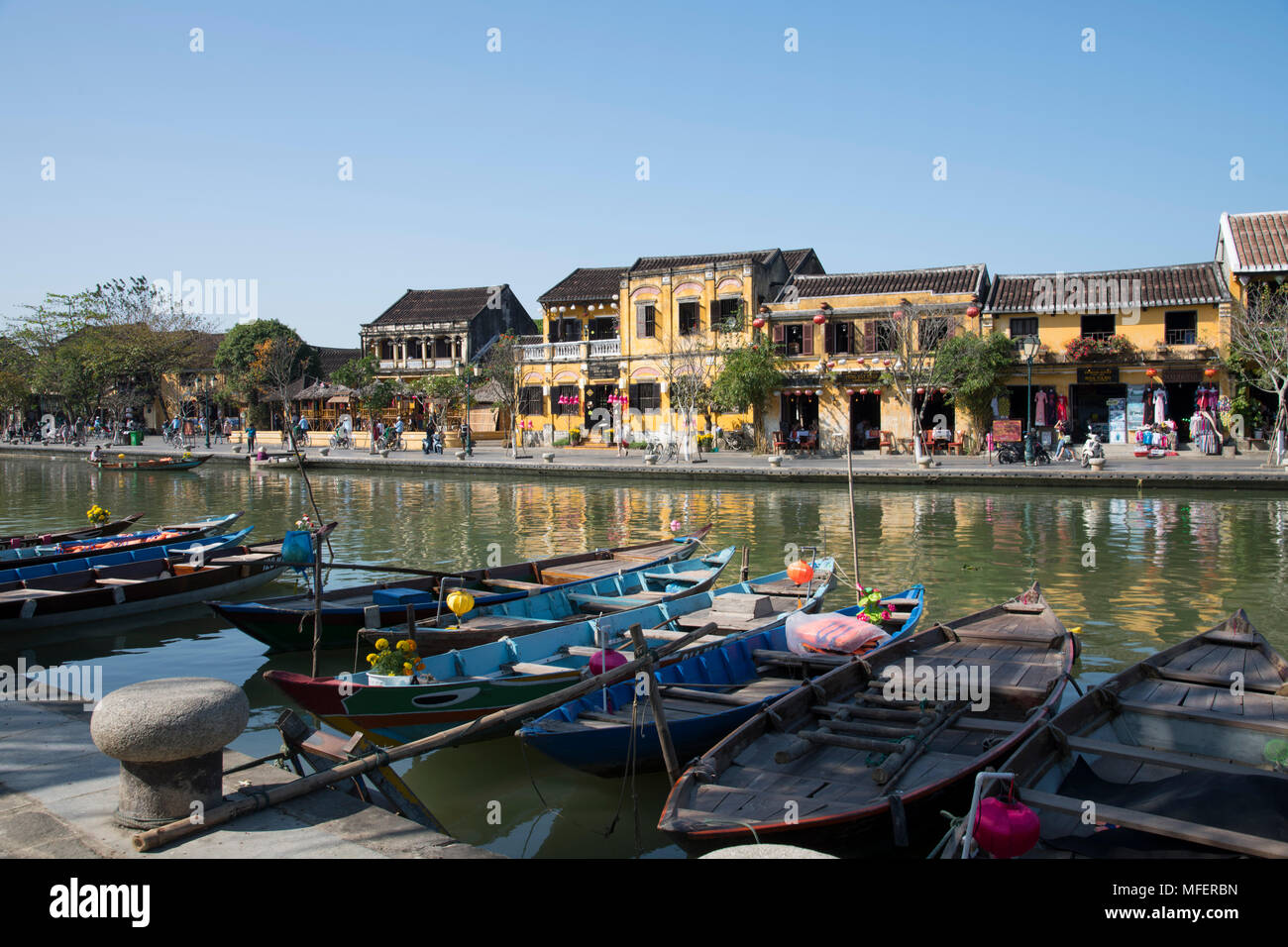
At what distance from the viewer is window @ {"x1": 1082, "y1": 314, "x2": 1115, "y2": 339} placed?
33.0 m

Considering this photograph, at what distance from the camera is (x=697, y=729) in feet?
22.9

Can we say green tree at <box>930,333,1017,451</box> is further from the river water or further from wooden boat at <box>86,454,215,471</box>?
wooden boat at <box>86,454,215,471</box>

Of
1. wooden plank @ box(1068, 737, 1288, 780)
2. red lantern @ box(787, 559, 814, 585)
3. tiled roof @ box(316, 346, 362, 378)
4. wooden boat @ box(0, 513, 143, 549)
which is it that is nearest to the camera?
wooden plank @ box(1068, 737, 1288, 780)

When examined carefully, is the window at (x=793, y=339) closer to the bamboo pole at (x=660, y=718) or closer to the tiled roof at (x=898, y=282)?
the tiled roof at (x=898, y=282)

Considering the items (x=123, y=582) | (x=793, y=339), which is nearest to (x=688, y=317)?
(x=793, y=339)

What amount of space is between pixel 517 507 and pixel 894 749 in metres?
20.0

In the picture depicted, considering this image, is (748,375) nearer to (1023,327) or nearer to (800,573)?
(1023,327)

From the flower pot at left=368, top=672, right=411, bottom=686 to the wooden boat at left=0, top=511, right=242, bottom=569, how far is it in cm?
915

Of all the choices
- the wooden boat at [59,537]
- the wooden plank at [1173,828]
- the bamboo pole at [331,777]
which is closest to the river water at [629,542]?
the bamboo pole at [331,777]

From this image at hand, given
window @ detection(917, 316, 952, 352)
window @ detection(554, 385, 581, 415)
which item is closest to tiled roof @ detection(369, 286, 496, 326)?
window @ detection(554, 385, 581, 415)

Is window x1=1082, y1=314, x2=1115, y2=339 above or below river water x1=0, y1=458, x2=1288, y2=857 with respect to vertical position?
above

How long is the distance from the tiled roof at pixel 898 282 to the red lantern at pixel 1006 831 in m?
32.6

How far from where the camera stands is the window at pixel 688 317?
39094 millimetres
